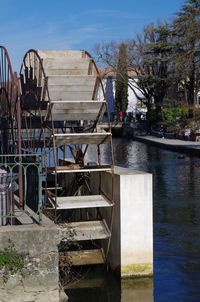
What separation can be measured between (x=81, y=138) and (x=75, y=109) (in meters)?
0.64

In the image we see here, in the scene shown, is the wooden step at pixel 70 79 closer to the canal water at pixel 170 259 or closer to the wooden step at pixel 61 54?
the wooden step at pixel 61 54

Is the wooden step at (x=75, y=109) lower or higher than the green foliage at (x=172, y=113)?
higher

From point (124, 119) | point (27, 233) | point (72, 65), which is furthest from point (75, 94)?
point (124, 119)

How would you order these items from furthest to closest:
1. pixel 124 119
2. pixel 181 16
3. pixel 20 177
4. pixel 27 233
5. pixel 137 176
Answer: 1. pixel 124 119
2. pixel 181 16
3. pixel 137 176
4. pixel 20 177
5. pixel 27 233

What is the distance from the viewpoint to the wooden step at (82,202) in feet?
34.0

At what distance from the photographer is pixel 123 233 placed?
973 cm

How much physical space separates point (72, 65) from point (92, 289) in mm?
4979

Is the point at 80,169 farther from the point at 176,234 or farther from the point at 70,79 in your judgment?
the point at 176,234

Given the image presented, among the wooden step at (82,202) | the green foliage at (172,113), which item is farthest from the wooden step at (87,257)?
the green foliage at (172,113)

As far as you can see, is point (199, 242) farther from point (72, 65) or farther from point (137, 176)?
point (72, 65)

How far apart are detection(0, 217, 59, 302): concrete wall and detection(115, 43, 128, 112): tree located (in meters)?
57.7

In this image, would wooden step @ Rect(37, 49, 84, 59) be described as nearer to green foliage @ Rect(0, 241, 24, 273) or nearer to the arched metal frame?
the arched metal frame

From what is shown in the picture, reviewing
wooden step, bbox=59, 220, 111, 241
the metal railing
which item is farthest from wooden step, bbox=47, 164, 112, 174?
the metal railing

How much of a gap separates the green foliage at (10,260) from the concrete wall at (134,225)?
3.03m
